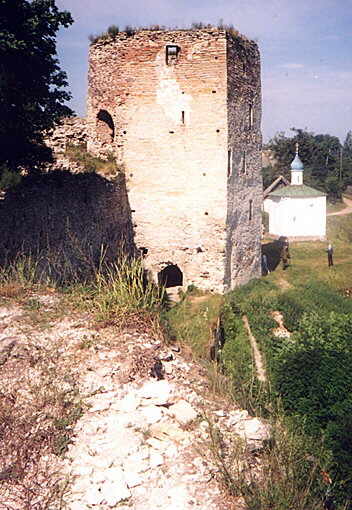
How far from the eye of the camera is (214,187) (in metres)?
13.6

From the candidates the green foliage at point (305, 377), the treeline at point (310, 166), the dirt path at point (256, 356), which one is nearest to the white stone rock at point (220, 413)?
the green foliage at point (305, 377)

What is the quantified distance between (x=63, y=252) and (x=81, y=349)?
479 cm

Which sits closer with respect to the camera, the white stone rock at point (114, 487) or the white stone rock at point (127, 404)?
the white stone rock at point (114, 487)

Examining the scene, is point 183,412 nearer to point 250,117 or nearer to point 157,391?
point 157,391

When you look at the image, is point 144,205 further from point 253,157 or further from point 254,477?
point 254,477

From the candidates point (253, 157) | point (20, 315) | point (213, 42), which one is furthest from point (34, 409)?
point (253, 157)

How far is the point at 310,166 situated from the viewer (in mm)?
58031

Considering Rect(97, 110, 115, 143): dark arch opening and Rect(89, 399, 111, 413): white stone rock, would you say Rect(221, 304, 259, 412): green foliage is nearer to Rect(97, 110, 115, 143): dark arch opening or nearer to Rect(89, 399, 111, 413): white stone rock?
Rect(89, 399, 111, 413): white stone rock

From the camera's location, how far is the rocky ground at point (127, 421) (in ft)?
10.9

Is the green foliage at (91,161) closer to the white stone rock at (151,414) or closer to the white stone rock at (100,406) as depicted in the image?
the white stone rock at (100,406)

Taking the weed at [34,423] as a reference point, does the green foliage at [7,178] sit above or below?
above

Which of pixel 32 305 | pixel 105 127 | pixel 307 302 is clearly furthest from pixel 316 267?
pixel 32 305

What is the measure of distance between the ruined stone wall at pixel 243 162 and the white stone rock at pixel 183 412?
10.2 m

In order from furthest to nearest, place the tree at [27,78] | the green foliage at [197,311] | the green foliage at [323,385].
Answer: the green foliage at [197,311] → the tree at [27,78] → the green foliage at [323,385]
